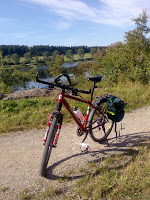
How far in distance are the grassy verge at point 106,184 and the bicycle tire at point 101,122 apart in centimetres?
81

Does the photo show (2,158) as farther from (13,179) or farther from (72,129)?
(72,129)

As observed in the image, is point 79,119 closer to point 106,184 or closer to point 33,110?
point 106,184

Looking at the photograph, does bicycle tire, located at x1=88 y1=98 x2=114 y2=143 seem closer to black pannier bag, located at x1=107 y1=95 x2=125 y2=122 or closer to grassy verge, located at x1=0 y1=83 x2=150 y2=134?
black pannier bag, located at x1=107 y1=95 x2=125 y2=122

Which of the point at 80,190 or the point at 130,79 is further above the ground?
the point at 130,79

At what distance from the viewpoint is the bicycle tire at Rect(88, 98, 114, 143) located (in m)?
3.57

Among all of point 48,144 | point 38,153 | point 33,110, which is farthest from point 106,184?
point 33,110

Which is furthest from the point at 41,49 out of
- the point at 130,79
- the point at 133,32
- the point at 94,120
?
the point at 94,120

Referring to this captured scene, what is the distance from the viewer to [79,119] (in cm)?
337

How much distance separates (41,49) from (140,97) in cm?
9310

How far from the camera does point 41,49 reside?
307 feet

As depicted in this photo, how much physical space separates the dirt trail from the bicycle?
0.21m

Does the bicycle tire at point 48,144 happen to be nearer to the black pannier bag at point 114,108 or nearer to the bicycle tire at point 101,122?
the bicycle tire at point 101,122

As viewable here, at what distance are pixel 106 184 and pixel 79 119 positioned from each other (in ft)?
4.25

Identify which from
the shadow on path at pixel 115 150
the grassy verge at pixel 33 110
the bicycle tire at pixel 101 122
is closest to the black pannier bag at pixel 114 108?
the bicycle tire at pixel 101 122
